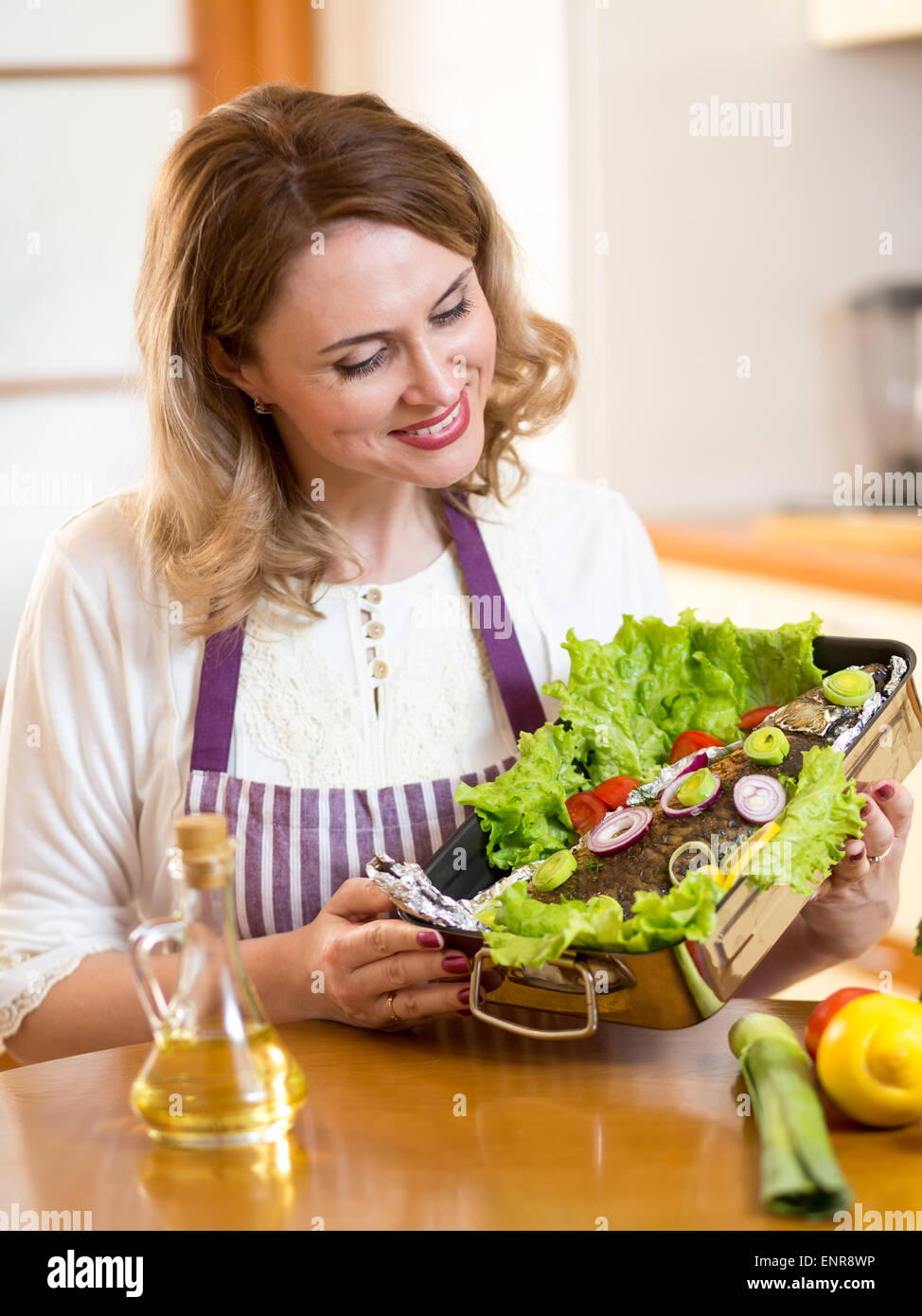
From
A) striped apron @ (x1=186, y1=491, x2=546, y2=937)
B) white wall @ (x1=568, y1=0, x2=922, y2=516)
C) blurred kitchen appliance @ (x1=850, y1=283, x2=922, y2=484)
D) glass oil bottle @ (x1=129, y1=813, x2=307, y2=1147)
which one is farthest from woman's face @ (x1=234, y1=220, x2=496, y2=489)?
blurred kitchen appliance @ (x1=850, y1=283, x2=922, y2=484)

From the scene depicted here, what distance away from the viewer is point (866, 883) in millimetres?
1396

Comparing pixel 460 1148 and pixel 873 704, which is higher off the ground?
pixel 873 704

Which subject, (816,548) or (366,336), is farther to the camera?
(816,548)

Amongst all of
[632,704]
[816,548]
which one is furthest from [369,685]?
[816,548]

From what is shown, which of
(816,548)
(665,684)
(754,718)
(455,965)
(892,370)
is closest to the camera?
(455,965)

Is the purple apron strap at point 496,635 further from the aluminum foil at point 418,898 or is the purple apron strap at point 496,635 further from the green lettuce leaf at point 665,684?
the aluminum foil at point 418,898

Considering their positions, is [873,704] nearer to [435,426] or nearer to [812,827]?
[812,827]

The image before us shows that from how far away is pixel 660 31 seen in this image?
3.42 metres

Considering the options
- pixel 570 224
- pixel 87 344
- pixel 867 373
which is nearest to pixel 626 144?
pixel 570 224

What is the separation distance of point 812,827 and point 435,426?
612mm

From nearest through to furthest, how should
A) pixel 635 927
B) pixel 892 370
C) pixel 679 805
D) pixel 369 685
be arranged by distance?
1. pixel 635 927
2. pixel 679 805
3. pixel 369 685
4. pixel 892 370

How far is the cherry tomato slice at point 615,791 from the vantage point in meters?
1.38

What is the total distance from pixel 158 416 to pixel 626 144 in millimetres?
2221

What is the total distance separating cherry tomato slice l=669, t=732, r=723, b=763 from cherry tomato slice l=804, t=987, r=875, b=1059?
35 cm
